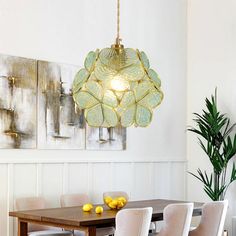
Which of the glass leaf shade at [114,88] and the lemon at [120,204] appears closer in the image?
the glass leaf shade at [114,88]

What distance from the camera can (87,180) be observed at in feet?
23.4

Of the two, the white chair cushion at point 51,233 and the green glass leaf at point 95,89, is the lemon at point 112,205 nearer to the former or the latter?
the white chair cushion at point 51,233

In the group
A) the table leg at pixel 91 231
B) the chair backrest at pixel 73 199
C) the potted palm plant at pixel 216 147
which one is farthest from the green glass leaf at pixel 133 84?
the potted palm plant at pixel 216 147

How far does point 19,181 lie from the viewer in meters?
6.32

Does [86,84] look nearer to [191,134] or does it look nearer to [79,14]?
[79,14]

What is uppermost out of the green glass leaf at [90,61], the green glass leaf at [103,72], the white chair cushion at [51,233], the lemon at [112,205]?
the green glass leaf at [90,61]

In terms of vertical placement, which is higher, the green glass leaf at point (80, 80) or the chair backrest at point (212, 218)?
the green glass leaf at point (80, 80)

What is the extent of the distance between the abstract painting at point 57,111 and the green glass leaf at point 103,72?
1.48 meters

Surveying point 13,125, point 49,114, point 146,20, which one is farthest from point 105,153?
point 146,20

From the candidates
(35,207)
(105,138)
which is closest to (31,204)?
(35,207)

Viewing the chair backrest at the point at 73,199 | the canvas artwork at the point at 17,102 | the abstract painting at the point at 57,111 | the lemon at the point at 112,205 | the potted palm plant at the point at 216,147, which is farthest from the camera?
the potted palm plant at the point at 216,147

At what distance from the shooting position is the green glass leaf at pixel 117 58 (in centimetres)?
530

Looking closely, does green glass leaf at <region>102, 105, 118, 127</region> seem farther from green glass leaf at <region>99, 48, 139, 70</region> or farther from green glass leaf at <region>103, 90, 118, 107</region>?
green glass leaf at <region>99, 48, 139, 70</region>

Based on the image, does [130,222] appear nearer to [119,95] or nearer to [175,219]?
[175,219]
